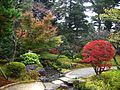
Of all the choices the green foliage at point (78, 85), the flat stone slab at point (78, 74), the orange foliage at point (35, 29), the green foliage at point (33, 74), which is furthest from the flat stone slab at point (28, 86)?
the orange foliage at point (35, 29)

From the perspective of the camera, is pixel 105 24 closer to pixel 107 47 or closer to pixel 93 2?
pixel 93 2

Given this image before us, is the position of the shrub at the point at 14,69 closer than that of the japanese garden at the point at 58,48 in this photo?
No

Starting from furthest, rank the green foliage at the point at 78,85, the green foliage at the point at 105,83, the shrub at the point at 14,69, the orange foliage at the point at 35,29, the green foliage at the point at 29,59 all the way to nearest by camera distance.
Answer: the orange foliage at the point at 35,29, the green foliage at the point at 29,59, the shrub at the point at 14,69, the green foliage at the point at 78,85, the green foliage at the point at 105,83

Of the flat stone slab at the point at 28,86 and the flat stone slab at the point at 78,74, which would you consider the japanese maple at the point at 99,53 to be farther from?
the flat stone slab at the point at 28,86

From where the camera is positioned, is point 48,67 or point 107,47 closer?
point 107,47

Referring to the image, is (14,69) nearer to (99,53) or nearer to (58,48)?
(99,53)

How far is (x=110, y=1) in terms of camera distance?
105ft

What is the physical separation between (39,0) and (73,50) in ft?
27.1

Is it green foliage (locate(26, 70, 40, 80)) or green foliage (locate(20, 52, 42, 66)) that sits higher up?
green foliage (locate(20, 52, 42, 66))

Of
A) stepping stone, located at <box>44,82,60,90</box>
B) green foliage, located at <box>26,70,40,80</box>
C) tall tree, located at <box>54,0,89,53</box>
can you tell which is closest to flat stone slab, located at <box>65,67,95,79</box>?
green foliage, located at <box>26,70,40,80</box>

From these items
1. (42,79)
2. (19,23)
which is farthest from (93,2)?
(42,79)

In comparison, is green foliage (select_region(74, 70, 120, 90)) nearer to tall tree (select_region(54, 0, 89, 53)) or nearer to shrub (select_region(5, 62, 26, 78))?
shrub (select_region(5, 62, 26, 78))

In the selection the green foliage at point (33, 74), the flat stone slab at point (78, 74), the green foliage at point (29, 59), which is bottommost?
the flat stone slab at point (78, 74)

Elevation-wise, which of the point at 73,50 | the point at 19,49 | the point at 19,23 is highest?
the point at 19,23
